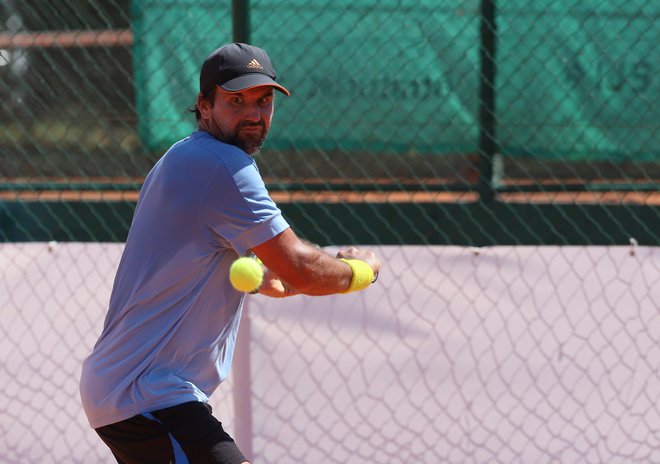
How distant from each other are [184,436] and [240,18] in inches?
77.9

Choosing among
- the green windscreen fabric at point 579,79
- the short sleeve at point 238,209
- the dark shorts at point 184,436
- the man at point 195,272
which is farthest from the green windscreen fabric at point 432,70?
the dark shorts at point 184,436

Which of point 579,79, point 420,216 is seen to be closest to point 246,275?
point 420,216

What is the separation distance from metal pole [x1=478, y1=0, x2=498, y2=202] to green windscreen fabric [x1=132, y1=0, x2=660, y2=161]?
2 cm

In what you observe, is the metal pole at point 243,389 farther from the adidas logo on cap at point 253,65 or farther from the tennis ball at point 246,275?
the tennis ball at point 246,275

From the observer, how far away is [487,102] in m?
4.18

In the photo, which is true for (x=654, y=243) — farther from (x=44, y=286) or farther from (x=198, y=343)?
(x=44, y=286)

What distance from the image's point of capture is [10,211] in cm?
448

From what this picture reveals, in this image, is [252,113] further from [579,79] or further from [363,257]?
[579,79]

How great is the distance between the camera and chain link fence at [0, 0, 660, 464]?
13.6ft

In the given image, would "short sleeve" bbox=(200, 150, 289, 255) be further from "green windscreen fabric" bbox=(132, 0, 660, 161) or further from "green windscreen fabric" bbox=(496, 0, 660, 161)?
"green windscreen fabric" bbox=(496, 0, 660, 161)

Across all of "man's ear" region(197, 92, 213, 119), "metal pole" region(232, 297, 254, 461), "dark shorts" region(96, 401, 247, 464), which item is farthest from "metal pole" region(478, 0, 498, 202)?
"dark shorts" region(96, 401, 247, 464)

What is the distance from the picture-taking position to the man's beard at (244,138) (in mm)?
2816

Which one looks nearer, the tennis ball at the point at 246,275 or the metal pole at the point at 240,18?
the tennis ball at the point at 246,275

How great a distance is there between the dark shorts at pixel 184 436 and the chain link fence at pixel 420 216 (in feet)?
4.78
